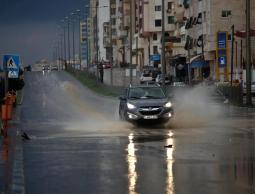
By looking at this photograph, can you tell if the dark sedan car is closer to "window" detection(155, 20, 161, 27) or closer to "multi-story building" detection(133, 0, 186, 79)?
"multi-story building" detection(133, 0, 186, 79)

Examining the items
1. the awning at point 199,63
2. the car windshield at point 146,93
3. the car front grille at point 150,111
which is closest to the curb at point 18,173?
the car front grille at point 150,111

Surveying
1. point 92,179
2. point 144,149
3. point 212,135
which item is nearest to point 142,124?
point 212,135

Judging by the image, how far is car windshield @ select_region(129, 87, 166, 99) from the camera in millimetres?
29747

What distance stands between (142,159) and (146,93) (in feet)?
42.5

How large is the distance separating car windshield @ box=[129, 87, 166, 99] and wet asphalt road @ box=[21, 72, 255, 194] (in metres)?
1.16

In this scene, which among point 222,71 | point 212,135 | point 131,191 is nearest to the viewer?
point 131,191

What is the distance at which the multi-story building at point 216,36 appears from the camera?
78875mm

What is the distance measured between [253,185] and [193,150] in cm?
623

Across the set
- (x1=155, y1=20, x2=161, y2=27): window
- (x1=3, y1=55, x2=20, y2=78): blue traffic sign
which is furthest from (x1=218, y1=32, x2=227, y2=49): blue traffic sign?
(x1=155, y1=20, x2=161, y2=27): window

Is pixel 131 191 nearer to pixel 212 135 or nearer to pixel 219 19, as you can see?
pixel 212 135

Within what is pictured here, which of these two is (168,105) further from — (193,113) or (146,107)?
(193,113)

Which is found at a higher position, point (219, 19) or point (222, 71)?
point (219, 19)

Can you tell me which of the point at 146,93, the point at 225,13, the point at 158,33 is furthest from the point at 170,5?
the point at 146,93

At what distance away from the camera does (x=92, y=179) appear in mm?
13914
